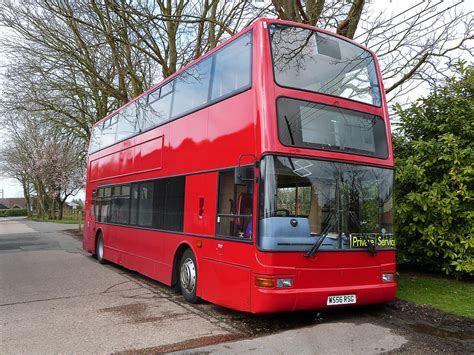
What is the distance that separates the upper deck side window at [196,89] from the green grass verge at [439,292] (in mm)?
4471

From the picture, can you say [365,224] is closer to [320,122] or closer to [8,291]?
[320,122]

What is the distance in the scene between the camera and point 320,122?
6.19 metres

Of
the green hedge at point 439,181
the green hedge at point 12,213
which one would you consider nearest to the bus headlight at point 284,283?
the green hedge at point 439,181

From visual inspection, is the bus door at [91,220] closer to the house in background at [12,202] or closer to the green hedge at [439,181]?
the green hedge at [439,181]

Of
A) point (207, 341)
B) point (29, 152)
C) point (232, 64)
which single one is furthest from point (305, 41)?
point (29, 152)

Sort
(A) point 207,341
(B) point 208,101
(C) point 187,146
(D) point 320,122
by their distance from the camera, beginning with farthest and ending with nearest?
(C) point 187,146 → (B) point 208,101 → (D) point 320,122 → (A) point 207,341

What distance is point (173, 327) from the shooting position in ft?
19.7

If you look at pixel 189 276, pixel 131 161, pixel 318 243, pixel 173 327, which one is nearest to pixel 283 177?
pixel 318 243

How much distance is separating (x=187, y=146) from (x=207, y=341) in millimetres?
3569

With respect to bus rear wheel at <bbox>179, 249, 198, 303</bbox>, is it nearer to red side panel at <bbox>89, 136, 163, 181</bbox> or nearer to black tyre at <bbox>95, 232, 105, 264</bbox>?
red side panel at <bbox>89, 136, 163, 181</bbox>

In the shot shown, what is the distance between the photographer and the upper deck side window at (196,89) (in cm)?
662

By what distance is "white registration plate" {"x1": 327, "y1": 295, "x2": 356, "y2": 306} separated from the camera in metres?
5.86

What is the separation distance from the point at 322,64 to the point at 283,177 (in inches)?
80.5

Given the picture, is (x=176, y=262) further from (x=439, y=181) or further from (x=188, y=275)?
(x=439, y=181)
